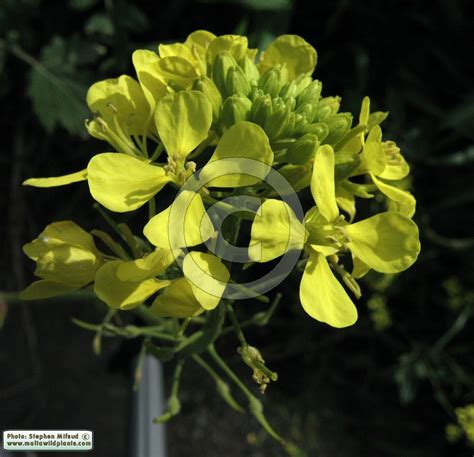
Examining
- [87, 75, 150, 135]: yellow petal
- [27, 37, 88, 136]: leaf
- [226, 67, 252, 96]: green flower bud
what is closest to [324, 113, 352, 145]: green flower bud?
[226, 67, 252, 96]: green flower bud

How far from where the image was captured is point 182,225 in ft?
1.93

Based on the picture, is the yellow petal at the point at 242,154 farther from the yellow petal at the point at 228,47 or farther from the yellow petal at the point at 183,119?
the yellow petal at the point at 228,47

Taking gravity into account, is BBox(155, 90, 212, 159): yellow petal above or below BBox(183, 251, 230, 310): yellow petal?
above

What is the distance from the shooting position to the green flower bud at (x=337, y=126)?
2.24ft

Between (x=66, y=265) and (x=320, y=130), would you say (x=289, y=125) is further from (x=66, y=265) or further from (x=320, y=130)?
(x=66, y=265)

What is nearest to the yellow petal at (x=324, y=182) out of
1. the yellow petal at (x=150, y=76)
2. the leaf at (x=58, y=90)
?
the yellow petal at (x=150, y=76)

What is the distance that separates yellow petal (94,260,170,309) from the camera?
24.3 inches

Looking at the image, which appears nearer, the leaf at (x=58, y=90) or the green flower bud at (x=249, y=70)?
the green flower bud at (x=249, y=70)

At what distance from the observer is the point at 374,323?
147 cm

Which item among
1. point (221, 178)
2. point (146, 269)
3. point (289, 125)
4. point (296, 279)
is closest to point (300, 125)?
point (289, 125)

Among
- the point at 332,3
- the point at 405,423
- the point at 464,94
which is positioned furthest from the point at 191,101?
the point at 405,423

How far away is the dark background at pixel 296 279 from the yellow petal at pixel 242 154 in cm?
62

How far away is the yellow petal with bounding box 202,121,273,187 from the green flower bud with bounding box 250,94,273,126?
74 mm

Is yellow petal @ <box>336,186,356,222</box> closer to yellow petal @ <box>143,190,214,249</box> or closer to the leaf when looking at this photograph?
yellow petal @ <box>143,190,214,249</box>
